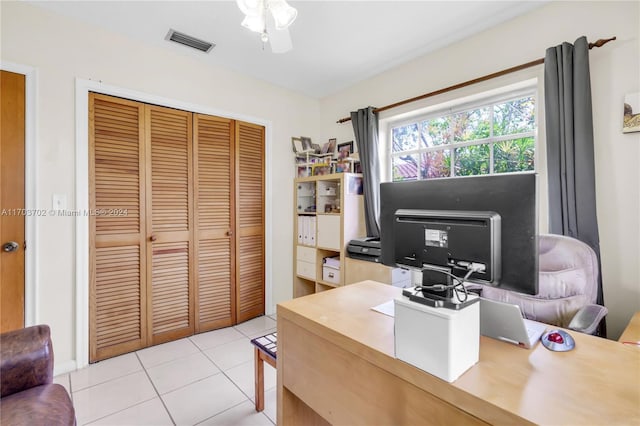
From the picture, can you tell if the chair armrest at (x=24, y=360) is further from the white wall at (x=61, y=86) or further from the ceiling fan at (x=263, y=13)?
the ceiling fan at (x=263, y=13)

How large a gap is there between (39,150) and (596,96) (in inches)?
145

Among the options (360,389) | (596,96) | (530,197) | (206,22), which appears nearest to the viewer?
(530,197)

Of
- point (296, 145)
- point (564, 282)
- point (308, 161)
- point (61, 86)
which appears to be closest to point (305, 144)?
point (296, 145)

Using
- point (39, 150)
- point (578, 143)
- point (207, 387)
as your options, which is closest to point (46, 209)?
point (39, 150)

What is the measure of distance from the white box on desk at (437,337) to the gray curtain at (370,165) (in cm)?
210

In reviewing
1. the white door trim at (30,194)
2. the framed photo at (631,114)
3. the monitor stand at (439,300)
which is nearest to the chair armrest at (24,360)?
the white door trim at (30,194)

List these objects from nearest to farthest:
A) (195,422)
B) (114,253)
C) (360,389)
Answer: (360,389)
(195,422)
(114,253)

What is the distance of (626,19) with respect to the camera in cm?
173

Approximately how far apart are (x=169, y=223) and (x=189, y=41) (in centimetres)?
156

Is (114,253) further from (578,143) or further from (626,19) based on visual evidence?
(626,19)

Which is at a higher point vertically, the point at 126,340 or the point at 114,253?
the point at 114,253

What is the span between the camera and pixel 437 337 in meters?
0.74

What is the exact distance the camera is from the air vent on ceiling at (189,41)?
2.37m

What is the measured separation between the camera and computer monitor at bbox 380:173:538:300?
80 centimetres
